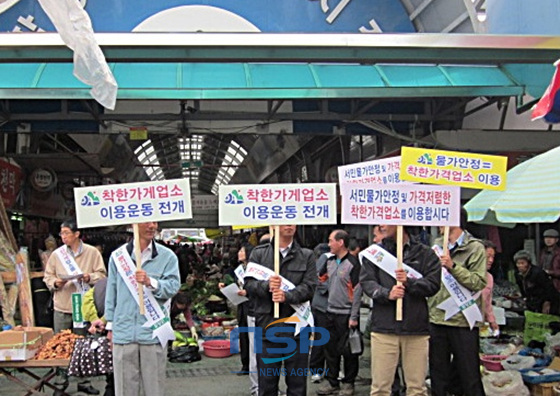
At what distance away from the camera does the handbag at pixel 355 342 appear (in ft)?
22.7

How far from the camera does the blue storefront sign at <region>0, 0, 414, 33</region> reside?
9.34 m

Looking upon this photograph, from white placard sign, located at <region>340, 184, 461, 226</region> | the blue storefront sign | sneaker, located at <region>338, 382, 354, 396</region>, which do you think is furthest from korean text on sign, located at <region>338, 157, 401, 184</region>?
the blue storefront sign

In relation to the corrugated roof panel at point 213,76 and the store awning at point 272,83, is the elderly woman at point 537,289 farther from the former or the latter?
the corrugated roof panel at point 213,76

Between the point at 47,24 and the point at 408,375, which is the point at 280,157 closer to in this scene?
the point at 47,24

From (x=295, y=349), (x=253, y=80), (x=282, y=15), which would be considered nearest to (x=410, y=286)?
(x=295, y=349)

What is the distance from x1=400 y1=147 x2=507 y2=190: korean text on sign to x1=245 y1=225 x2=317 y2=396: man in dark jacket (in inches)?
46.7

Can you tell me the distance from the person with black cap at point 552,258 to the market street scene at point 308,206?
0.04 meters

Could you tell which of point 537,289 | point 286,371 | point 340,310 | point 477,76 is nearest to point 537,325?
point 537,289

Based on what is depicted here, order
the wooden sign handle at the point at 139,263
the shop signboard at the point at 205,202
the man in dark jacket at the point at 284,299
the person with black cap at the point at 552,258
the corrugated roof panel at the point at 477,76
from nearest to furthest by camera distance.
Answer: the wooden sign handle at the point at 139,263 < the man in dark jacket at the point at 284,299 < the corrugated roof panel at the point at 477,76 < the person with black cap at the point at 552,258 < the shop signboard at the point at 205,202

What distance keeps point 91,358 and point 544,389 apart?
467cm

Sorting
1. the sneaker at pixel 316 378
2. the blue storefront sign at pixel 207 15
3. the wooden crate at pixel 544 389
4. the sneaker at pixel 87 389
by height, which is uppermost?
the blue storefront sign at pixel 207 15

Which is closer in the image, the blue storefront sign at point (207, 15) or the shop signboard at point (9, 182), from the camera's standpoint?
the blue storefront sign at point (207, 15)

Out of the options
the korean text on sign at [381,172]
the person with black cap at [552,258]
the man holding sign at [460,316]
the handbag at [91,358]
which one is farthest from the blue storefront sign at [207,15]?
the handbag at [91,358]

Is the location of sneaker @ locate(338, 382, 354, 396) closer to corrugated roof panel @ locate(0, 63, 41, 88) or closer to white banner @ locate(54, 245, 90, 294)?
white banner @ locate(54, 245, 90, 294)
